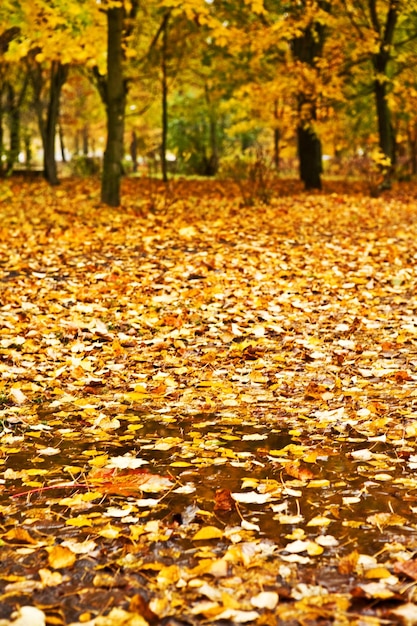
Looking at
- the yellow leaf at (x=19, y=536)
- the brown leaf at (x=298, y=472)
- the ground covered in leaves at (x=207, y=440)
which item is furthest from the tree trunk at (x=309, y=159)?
the yellow leaf at (x=19, y=536)

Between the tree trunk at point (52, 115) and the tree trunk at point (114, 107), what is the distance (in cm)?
765

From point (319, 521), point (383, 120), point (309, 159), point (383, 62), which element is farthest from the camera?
point (309, 159)

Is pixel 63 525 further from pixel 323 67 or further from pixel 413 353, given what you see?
pixel 323 67

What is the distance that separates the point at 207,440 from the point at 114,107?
9.98 m

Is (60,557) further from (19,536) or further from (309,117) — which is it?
(309,117)

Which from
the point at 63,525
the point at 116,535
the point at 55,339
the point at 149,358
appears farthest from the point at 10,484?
the point at 55,339

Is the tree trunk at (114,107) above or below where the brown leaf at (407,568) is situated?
above

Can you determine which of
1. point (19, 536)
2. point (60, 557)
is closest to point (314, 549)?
point (60, 557)

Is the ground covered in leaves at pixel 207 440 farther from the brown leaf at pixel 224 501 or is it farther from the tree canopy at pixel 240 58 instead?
the tree canopy at pixel 240 58

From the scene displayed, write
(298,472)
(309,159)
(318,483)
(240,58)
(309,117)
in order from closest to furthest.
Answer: (318,483) → (298,472) → (309,117) → (309,159) → (240,58)

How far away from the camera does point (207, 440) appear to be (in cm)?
373

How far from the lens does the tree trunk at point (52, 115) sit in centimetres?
1989

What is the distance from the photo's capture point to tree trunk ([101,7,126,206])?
1230 centimetres

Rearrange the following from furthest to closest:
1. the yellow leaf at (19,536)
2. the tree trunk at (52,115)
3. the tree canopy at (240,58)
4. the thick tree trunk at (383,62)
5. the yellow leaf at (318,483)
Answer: the tree trunk at (52,115), the thick tree trunk at (383,62), the tree canopy at (240,58), the yellow leaf at (318,483), the yellow leaf at (19,536)
